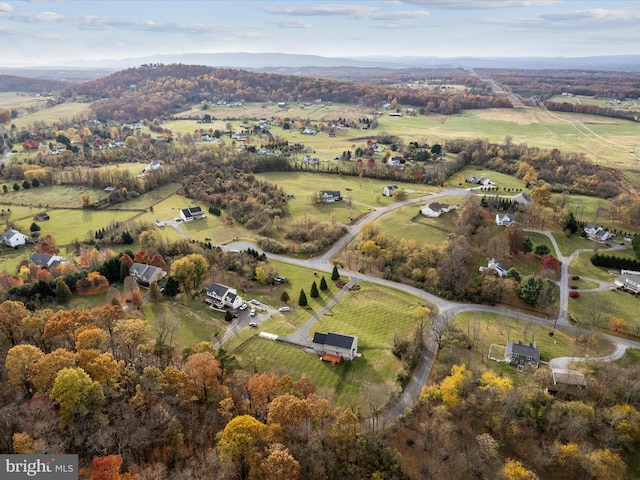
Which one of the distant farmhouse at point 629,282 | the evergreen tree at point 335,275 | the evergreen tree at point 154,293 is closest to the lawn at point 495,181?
the distant farmhouse at point 629,282

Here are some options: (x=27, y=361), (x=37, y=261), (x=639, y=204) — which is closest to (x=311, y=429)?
(x=27, y=361)

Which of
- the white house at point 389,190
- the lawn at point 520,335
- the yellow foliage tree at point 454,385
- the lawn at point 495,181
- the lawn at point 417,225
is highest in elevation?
the lawn at point 495,181

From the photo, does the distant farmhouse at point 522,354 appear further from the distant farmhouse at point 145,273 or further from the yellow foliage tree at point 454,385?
the distant farmhouse at point 145,273

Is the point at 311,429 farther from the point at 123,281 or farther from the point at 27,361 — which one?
the point at 123,281

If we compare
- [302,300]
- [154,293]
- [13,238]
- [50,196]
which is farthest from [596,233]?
[50,196]

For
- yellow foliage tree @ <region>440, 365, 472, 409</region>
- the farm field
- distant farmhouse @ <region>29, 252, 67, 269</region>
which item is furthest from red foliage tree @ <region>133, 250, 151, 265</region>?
yellow foliage tree @ <region>440, 365, 472, 409</region>

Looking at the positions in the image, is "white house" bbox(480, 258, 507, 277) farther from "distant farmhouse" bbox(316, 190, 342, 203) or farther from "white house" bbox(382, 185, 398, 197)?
"distant farmhouse" bbox(316, 190, 342, 203)

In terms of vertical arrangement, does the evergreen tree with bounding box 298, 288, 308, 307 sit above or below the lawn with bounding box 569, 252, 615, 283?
below
